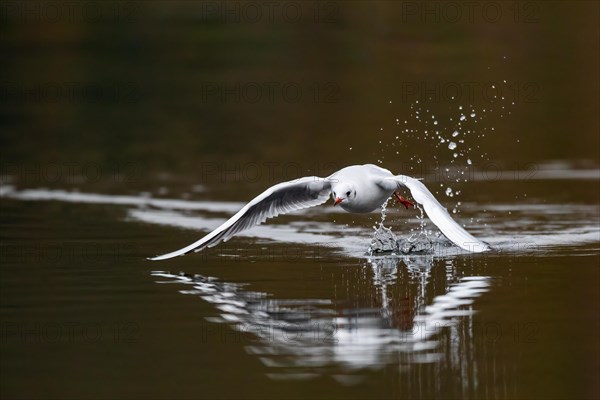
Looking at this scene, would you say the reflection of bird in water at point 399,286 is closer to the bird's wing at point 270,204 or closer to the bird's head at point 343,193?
the bird's head at point 343,193

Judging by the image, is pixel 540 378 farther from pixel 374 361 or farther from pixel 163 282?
pixel 163 282

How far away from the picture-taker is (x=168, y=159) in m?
22.1

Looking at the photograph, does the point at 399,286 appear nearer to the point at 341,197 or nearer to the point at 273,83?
the point at 341,197

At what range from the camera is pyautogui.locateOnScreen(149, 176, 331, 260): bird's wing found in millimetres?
13617

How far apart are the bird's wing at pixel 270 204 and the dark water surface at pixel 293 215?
1.01 feet

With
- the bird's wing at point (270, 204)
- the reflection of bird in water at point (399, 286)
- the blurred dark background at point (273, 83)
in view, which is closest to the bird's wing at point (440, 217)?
the reflection of bird in water at point (399, 286)

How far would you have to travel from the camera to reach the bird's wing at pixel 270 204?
44.7ft

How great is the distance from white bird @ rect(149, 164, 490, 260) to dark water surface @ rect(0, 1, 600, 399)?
0.40 m

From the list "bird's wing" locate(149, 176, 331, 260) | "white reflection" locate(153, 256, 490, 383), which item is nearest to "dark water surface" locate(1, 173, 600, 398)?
"white reflection" locate(153, 256, 490, 383)

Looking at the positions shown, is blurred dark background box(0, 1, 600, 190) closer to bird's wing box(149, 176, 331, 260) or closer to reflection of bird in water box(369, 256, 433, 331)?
bird's wing box(149, 176, 331, 260)

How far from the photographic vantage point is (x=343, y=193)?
1286 cm

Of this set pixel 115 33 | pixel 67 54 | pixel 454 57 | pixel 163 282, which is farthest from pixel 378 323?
pixel 115 33

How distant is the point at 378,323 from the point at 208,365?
170cm

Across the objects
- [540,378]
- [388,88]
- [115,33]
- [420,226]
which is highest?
[115,33]
